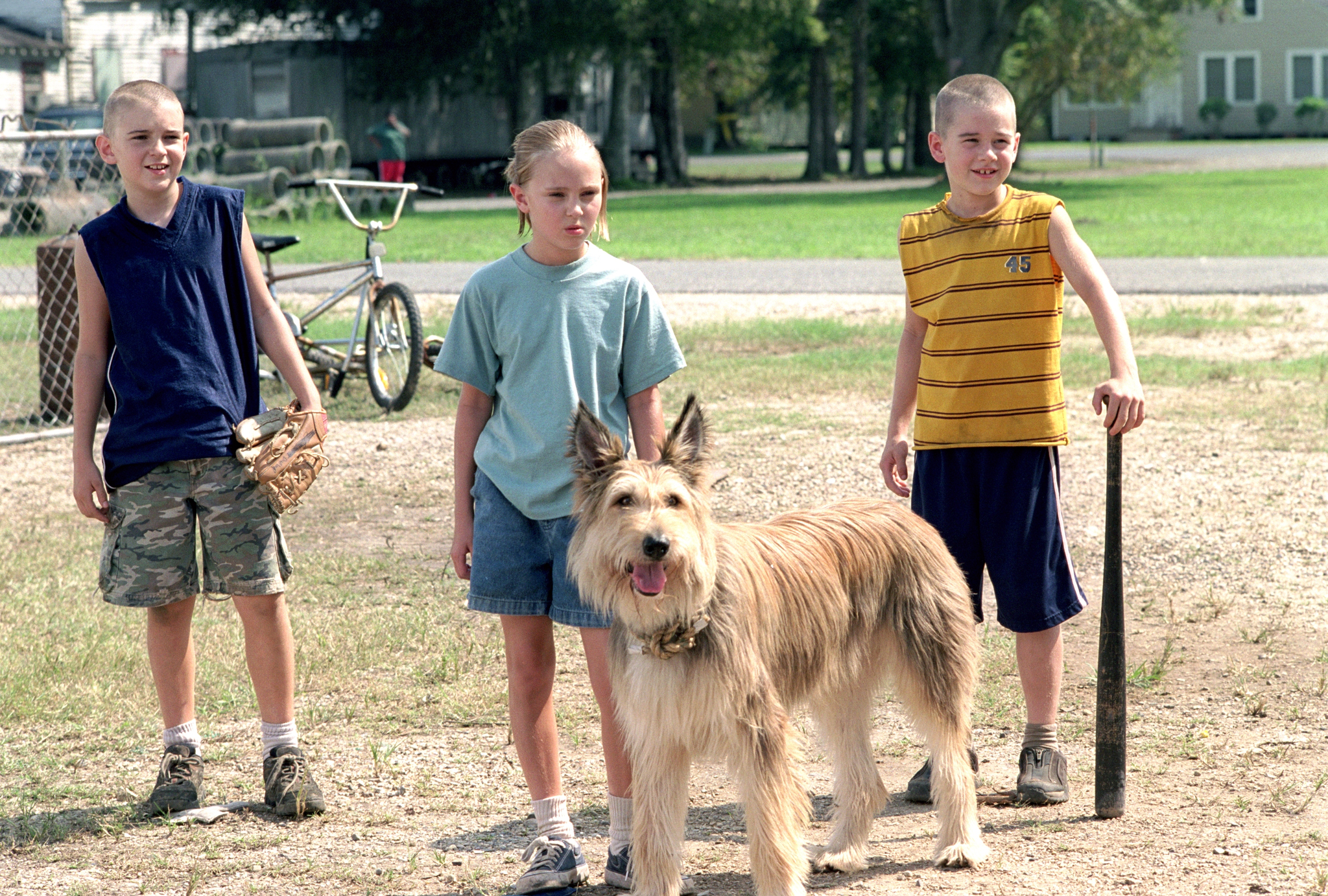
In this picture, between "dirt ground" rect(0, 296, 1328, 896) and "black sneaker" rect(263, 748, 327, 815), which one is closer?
"dirt ground" rect(0, 296, 1328, 896)

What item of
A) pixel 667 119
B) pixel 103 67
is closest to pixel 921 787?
pixel 667 119

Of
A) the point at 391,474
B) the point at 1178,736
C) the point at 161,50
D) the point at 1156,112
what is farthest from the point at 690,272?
the point at 1156,112

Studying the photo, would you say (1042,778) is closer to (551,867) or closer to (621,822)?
(621,822)

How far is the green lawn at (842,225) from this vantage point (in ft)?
71.9

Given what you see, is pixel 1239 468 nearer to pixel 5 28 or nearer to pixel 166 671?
pixel 166 671

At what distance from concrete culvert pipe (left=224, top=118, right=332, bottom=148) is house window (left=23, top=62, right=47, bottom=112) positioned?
17892 millimetres

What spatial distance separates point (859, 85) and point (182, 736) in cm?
4778

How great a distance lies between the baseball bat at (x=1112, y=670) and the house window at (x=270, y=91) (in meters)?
41.6

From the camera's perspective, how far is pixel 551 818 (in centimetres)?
407

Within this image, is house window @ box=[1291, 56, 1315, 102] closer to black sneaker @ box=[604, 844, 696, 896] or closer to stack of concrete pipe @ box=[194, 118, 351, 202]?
stack of concrete pipe @ box=[194, 118, 351, 202]

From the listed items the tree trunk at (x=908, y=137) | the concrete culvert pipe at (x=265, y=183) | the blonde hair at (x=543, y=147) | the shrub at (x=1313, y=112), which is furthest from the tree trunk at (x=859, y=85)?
the blonde hair at (x=543, y=147)

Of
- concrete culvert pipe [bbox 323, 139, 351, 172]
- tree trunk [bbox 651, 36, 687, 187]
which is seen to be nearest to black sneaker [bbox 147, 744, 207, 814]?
concrete culvert pipe [bbox 323, 139, 351, 172]

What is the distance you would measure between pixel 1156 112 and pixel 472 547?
253ft

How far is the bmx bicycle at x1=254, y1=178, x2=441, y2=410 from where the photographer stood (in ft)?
37.0
